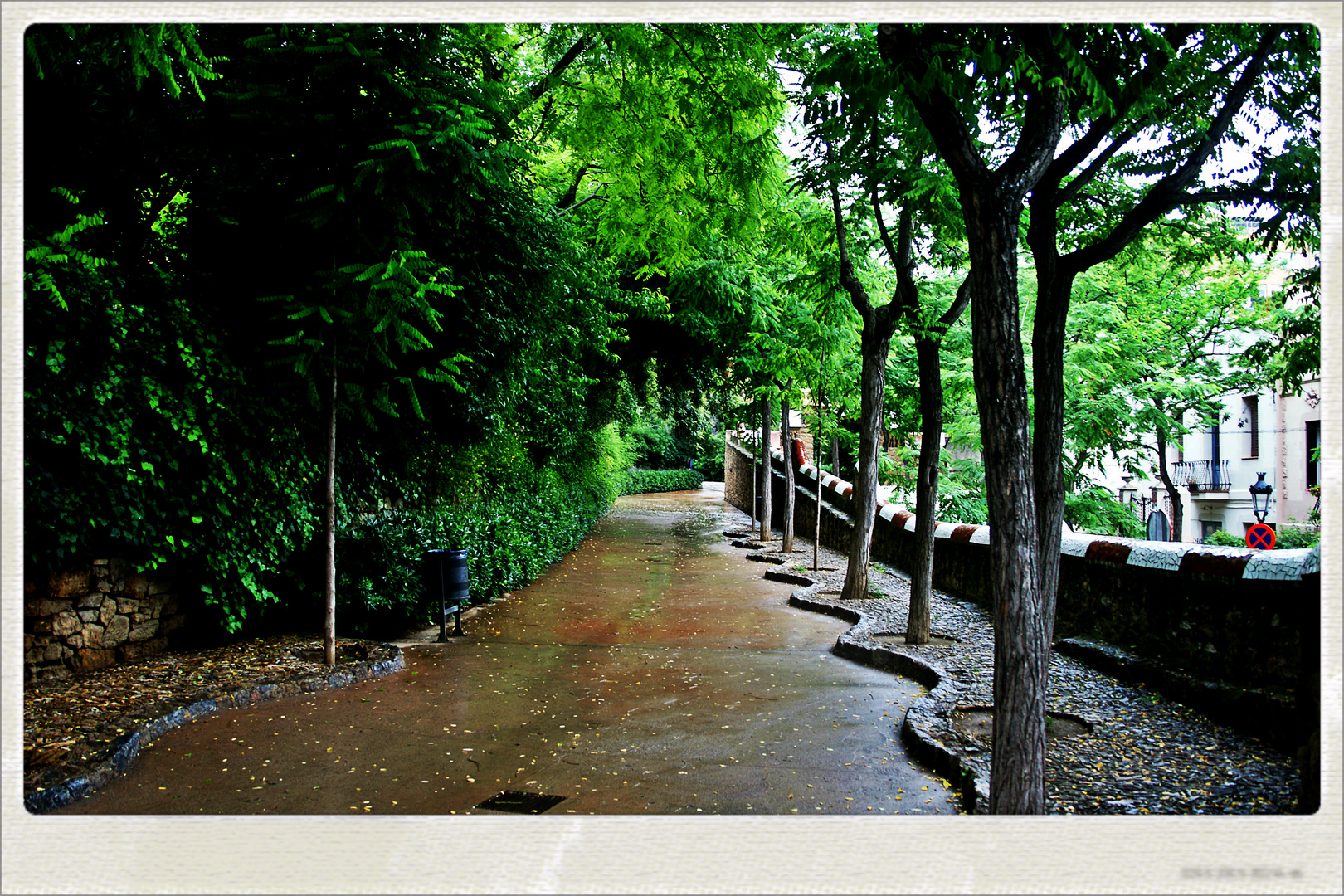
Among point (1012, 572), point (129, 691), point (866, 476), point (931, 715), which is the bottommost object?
point (931, 715)

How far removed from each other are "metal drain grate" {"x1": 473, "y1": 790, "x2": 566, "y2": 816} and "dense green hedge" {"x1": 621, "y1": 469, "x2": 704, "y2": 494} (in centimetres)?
3270

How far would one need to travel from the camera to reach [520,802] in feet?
14.8

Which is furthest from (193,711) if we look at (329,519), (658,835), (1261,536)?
(1261,536)

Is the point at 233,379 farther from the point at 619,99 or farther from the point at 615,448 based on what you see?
the point at 615,448

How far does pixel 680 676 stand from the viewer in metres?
7.55

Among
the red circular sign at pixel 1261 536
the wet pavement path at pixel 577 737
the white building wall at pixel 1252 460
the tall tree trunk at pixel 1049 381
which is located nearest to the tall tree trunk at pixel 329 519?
the wet pavement path at pixel 577 737

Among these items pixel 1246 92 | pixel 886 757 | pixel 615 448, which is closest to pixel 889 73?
pixel 1246 92

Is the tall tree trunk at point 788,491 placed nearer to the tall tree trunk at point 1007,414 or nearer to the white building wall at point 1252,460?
the white building wall at point 1252,460

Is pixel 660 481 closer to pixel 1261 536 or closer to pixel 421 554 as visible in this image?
pixel 1261 536

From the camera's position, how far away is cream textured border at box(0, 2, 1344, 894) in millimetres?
2990

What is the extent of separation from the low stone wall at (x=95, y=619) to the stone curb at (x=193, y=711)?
1.23 metres

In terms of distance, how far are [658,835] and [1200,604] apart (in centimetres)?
482

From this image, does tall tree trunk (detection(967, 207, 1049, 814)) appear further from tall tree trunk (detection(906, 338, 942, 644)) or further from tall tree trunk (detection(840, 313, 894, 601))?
tall tree trunk (detection(840, 313, 894, 601))

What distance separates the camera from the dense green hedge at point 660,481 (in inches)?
1608
